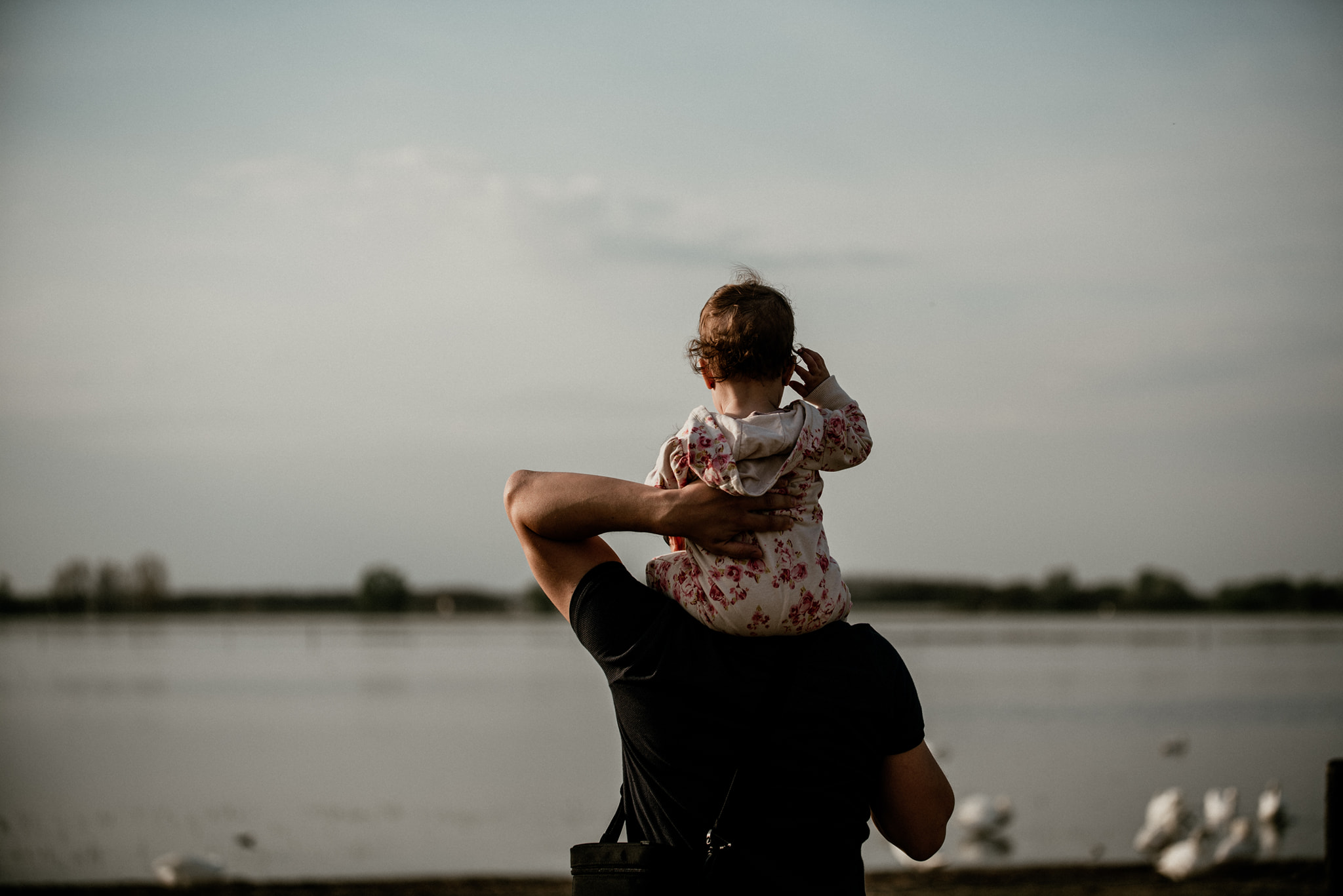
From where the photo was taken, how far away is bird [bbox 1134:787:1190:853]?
29.4 feet

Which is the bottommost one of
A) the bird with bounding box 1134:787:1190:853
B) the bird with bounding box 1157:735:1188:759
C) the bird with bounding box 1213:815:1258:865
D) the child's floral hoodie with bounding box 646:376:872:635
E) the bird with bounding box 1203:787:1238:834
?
the bird with bounding box 1157:735:1188:759

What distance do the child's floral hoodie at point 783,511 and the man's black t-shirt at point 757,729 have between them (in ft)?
0.15

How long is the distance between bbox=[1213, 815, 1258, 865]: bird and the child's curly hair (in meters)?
7.71

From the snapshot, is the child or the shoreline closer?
the child

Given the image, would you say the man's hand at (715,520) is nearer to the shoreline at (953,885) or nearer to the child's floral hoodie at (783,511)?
the child's floral hoodie at (783,511)

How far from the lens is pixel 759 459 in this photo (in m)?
1.80

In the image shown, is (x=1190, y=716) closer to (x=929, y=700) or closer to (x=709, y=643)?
(x=929, y=700)

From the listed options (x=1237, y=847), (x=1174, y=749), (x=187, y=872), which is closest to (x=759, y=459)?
(x=187, y=872)

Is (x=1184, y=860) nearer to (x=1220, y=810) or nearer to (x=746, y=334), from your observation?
(x=1220, y=810)

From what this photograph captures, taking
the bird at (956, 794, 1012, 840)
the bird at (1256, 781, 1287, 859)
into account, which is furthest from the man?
the bird at (1256, 781, 1287, 859)

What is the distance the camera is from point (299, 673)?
32406 mm

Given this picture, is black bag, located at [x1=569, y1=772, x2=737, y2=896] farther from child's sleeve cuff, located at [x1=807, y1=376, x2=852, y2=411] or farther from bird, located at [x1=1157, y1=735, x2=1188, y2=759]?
bird, located at [x1=1157, y1=735, x2=1188, y2=759]

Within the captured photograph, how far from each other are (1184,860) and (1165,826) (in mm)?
1220

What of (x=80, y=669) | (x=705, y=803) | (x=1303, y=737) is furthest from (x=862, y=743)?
(x=80, y=669)
